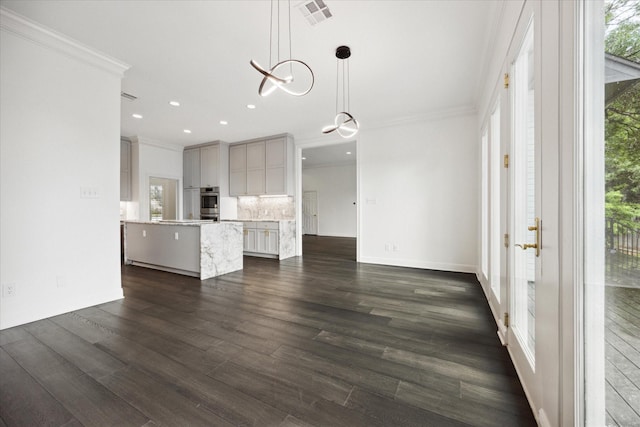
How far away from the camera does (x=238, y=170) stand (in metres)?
6.79

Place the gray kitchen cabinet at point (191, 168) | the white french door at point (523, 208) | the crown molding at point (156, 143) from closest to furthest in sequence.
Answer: the white french door at point (523, 208) → the crown molding at point (156, 143) → the gray kitchen cabinet at point (191, 168)

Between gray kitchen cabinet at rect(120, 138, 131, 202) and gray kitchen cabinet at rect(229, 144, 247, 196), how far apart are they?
7.88 ft

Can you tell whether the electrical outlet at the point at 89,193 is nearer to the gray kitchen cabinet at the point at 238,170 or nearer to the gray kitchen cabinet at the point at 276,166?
the gray kitchen cabinet at the point at 276,166

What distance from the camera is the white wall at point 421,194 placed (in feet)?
14.7

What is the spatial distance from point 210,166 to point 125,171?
6.41 feet

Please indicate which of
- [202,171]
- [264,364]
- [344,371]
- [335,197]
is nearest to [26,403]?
[264,364]

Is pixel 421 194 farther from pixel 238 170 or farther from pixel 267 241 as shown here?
pixel 238 170

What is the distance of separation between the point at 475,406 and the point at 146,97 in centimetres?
549

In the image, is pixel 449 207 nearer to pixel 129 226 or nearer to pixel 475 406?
pixel 475 406

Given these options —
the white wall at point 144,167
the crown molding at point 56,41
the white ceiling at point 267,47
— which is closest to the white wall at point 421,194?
the white ceiling at point 267,47

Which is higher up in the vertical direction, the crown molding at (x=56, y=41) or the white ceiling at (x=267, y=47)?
the white ceiling at (x=267, y=47)

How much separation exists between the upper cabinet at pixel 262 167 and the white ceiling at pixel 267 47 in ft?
4.95

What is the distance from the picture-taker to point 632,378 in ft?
2.42

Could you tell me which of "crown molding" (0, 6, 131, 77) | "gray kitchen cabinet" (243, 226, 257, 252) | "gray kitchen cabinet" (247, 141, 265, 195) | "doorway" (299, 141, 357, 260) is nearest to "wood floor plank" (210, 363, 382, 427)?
"crown molding" (0, 6, 131, 77)
